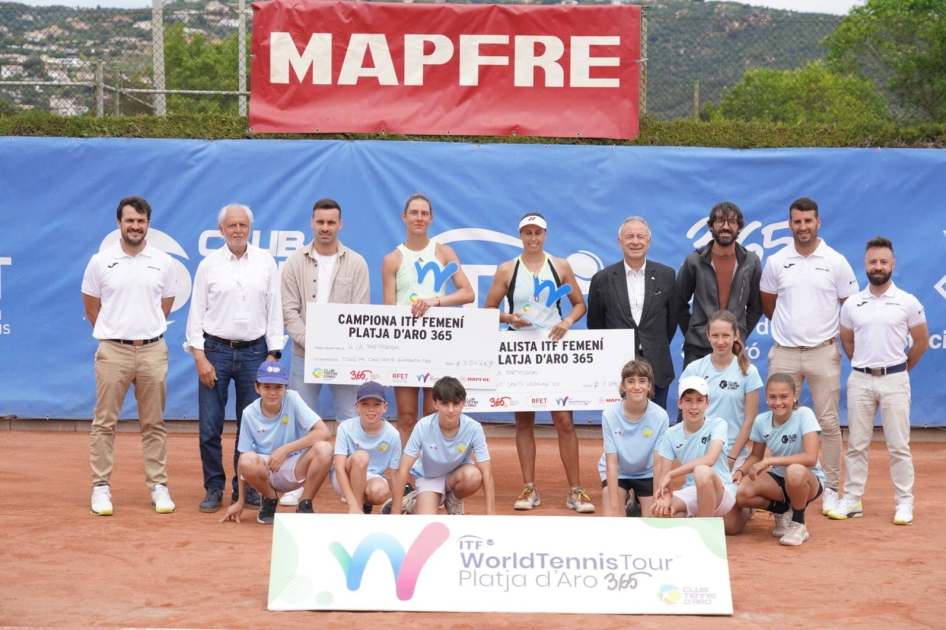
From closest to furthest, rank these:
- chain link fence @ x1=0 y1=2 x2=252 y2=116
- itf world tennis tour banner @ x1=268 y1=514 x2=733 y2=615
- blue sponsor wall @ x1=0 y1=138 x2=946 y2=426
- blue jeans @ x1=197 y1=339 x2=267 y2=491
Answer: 1. itf world tennis tour banner @ x1=268 y1=514 x2=733 y2=615
2. blue jeans @ x1=197 y1=339 x2=267 y2=491
3. blue sponsor wall @ x1=0 y1=138 x2=946 y2=426
4. chain link fence @ x1=0 y1=2 x2=252 y2=116

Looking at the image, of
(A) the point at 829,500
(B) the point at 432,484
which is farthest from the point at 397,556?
(A) the point at 829,500

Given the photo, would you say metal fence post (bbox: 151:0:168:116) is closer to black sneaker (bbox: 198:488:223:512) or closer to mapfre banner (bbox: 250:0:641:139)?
mapfre banner (bbox: 250:0:641:139)

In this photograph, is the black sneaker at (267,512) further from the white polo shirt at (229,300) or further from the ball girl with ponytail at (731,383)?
the ball girl with ponytail at (731,383)

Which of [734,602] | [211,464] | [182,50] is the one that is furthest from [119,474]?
[182,50]

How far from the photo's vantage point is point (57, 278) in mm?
10320

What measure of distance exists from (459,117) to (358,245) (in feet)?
4.89

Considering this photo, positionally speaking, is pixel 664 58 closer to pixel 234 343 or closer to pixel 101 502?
pixel 234 343

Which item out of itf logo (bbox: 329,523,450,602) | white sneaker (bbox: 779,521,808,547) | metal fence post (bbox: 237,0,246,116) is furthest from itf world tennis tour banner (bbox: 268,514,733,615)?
metal fence post (bbox: 237,0,246,116)

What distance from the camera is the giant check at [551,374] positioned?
25.1 ft

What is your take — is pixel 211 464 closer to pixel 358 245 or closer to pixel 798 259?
pixel 358 245

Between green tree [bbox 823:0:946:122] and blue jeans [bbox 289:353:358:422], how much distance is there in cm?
854

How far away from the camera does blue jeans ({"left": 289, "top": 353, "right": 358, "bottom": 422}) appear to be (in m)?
7.70

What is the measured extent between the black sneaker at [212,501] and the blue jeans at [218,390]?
3 centimetres

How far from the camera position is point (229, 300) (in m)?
7.38
